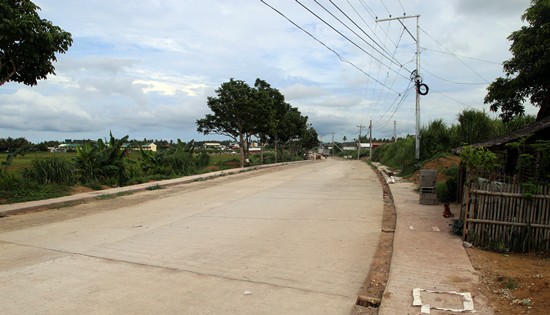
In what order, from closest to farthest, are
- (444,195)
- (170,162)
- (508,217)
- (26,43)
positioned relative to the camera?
(508,217) → (26,43) → (444,195) → (170,162)

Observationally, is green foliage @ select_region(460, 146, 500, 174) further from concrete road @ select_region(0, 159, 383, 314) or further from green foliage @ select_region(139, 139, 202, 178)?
green foliage @ select_region(139, 139, 202, 178)

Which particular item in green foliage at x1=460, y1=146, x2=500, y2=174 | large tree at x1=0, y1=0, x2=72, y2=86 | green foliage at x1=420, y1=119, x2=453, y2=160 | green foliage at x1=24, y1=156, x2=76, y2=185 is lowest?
green foliage at x1=24, y1=156, x2=76, y2=185

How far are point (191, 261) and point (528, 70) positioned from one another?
32.3 feet

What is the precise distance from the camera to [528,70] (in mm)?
10758

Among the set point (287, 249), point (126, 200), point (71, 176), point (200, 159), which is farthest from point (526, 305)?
point (200, 159)

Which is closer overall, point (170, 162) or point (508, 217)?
point (508, 217)

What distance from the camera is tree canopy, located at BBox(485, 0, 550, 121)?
32.8ft

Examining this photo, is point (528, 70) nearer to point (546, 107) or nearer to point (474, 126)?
point (546, 107)

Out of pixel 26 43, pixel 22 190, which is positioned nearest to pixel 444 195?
pixel 26 43

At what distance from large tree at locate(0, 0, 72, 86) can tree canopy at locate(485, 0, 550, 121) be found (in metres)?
12.2

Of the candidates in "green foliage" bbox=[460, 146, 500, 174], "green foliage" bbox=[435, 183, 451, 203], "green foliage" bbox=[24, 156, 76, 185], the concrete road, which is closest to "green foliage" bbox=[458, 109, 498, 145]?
"green foliage" bbox=[435, 183, 451, 203]

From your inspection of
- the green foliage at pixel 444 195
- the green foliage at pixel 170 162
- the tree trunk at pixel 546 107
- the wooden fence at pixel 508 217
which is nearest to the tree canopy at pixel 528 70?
the tree trunk at pixel 546 107

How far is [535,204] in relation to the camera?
6953 mm

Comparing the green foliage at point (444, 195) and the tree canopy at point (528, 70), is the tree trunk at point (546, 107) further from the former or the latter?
the green foliage at point (444, 195)
